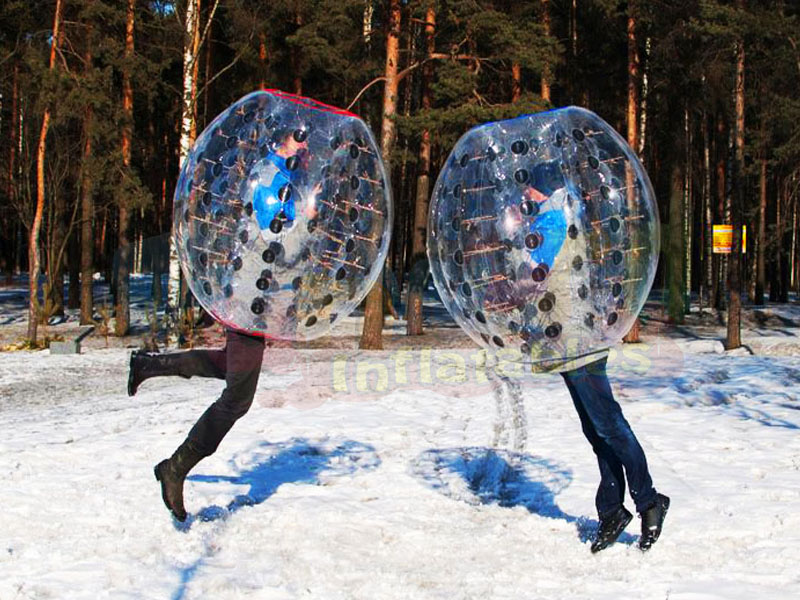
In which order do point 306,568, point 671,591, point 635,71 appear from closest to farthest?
1. point 671,591
2. point 306,568
3. point 635,71

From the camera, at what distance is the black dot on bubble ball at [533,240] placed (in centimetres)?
517

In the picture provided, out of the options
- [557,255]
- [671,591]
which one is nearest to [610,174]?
[557,255]

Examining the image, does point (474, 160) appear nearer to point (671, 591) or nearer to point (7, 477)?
point (671, 591)

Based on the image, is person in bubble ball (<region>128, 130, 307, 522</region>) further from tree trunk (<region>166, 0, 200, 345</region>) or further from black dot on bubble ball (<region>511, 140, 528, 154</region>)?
tree trunk (<region>166, 0, 200, 345</region>)

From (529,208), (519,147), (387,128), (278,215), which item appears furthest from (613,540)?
(387,128)

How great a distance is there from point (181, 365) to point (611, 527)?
2.86 m

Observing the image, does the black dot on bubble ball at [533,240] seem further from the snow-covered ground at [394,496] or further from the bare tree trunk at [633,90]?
the bare tree trunk at [633,90]

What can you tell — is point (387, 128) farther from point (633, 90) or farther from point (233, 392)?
point (233, 392)

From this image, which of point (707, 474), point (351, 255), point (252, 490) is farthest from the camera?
point (707, 474)

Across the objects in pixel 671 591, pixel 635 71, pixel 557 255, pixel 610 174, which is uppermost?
pixel 635 71

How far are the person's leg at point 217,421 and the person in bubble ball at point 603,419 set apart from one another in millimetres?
1793

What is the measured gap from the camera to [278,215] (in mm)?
5457

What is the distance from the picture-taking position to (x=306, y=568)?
4910 mm

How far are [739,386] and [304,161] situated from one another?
8.58 m
